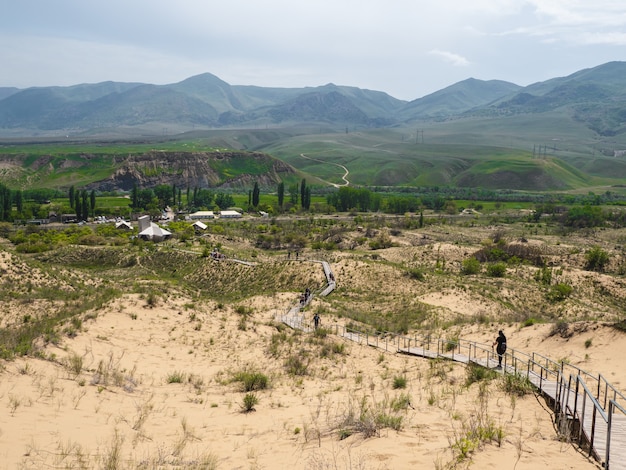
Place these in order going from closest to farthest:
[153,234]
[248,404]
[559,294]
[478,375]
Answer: [248,404], [478,375], [559,294], [153,234]

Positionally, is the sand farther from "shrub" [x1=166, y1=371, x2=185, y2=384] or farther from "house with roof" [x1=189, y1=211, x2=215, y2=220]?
"house with roof" [x1=189, y1=211, x2=215, y2=220]

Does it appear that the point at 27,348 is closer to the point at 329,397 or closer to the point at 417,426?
the point at 329,397

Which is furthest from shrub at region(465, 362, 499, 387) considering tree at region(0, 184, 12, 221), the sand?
tree at region(0, 184, 12, 221)

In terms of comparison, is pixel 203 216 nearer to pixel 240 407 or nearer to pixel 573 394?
pixel 240 407

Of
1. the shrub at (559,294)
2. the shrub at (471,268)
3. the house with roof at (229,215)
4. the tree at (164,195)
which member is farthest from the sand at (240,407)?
the tree at (164,195)

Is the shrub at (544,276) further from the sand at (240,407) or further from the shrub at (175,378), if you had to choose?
the shrub at (175,378)

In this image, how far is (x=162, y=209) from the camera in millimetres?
123312

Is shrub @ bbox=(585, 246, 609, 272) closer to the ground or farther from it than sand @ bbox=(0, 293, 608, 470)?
closer to the ground

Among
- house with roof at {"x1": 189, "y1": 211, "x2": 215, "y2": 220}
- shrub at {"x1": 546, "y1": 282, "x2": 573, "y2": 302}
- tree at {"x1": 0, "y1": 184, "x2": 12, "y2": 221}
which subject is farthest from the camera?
house with roof at {"x1": 189, "y1": 211, "x2": 215, "y2": 220}

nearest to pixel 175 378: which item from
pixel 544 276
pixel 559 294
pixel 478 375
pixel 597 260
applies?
pixel 478 375

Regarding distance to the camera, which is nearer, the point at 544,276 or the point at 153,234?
the point at 544,276

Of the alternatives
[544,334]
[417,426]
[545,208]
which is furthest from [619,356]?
[545,208]

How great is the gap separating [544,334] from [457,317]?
8.41 m

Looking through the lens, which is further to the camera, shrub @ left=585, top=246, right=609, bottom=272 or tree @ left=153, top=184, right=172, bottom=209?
tree @ left=153, top=184, right=172, bottom=209
